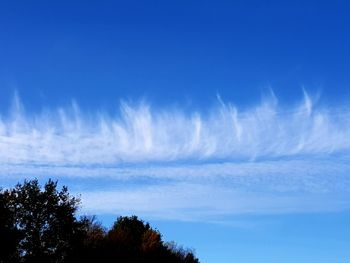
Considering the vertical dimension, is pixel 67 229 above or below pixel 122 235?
below

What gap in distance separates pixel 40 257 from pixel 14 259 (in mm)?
3092

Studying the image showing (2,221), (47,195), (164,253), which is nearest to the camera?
(2,221)

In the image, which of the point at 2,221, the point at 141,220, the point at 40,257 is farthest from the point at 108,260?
the point at 141,220

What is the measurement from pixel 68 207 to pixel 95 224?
26810 mm

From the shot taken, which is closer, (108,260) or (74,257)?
(74,257)

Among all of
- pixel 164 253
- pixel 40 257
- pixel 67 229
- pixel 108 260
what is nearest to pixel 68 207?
pixel 67 229

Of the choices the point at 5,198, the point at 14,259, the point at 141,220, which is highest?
the point at 141,220

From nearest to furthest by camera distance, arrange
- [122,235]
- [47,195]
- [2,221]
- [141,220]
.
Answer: [2,221] < [47,195] < [122,235] < [141,220]

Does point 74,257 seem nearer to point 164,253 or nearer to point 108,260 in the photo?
point 108,260

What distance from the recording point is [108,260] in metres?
82.0

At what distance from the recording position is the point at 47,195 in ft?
238

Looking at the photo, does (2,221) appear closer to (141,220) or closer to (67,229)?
(67,229)

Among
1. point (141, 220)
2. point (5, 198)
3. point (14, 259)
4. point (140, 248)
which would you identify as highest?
point (141, 220)

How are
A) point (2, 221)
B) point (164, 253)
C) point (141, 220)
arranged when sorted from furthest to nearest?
point (141, 220) < point (164, 253) < point (2, 221)
